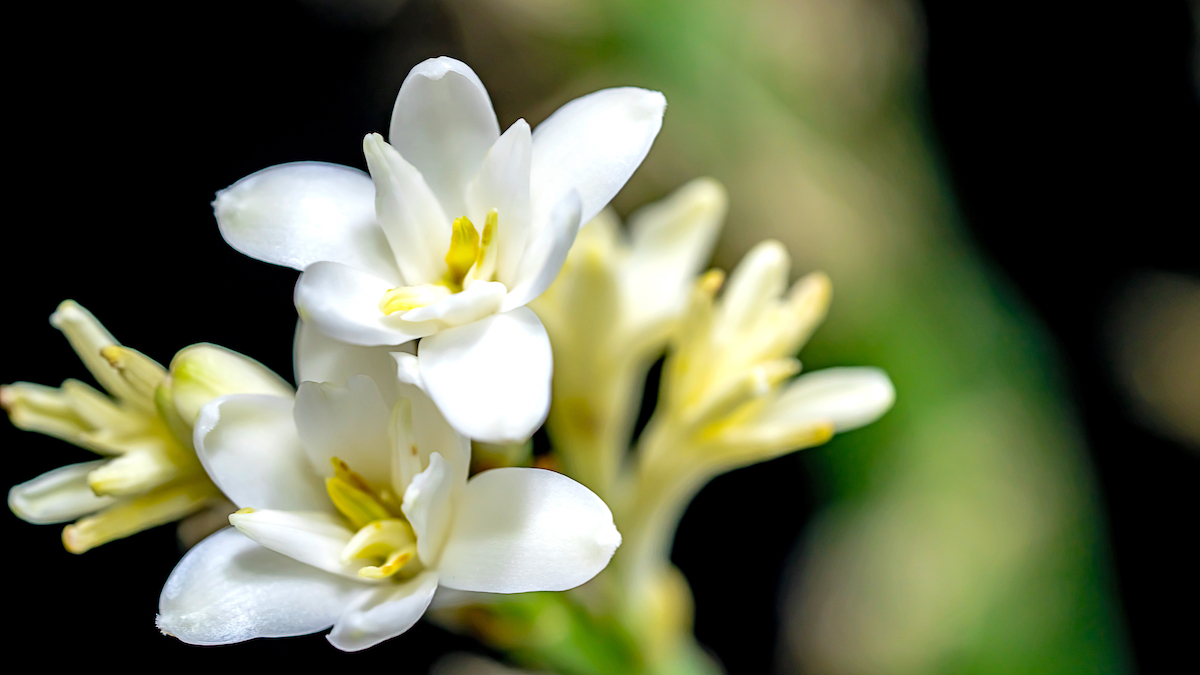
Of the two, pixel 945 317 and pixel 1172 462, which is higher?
pixel 945 317

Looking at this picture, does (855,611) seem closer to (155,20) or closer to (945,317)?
(945,317)

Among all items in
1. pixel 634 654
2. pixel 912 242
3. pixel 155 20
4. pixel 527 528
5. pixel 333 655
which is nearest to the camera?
pixel 527 528

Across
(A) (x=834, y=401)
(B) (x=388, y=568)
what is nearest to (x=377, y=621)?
(B) (x=388, y=568)

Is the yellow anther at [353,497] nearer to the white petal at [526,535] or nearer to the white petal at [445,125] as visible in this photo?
the white petal at [526,535]

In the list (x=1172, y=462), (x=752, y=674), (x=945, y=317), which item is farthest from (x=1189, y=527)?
(x=752, y=674)

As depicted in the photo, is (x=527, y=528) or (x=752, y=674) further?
(x=752, y=674)

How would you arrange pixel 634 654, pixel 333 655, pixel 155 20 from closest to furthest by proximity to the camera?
pixel 634 654, pixel 333 655, pixel 155 20
